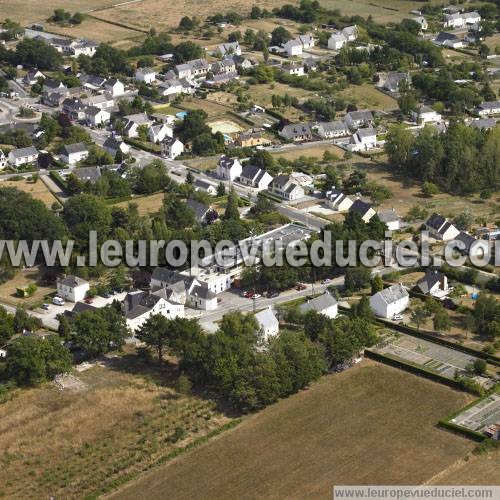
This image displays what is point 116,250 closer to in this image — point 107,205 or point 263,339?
point 107,205

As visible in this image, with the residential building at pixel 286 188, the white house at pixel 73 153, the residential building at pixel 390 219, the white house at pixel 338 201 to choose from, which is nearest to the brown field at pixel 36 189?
the white house at pixel 73 153

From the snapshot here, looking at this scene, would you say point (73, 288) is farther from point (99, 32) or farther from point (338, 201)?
point (99, 32)

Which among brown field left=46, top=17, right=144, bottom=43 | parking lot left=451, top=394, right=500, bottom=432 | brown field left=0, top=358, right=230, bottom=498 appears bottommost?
parking lot left=451, top=394, right=500, bottom=432

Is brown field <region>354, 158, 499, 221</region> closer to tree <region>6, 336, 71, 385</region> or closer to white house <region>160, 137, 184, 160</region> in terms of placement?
white house <region>160, 137, 184, 160</region>

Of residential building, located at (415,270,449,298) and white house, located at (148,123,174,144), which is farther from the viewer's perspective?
white house, located at (148,123,174,144)

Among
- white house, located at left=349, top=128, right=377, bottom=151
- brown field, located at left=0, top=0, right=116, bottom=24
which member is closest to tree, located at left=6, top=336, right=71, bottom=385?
white house, located at left=349, top=128, right=377, bottom=151

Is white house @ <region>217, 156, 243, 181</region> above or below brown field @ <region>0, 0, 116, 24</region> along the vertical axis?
below

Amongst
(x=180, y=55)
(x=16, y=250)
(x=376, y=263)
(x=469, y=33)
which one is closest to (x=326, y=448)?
(x=376, y=263)
